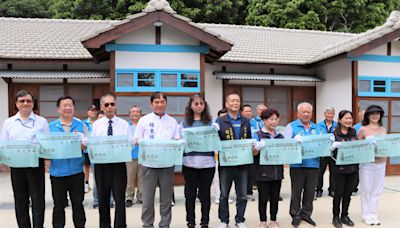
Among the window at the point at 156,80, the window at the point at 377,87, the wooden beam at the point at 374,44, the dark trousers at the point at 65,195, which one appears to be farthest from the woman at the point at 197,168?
the window at the point at 377,87

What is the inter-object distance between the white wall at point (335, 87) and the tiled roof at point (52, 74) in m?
5.89

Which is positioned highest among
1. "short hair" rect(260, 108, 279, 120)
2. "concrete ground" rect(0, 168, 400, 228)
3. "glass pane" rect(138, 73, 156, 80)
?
"glass pane" rect(138, 73, 156, 80)

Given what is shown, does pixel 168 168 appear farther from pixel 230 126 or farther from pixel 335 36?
pixel 335 36

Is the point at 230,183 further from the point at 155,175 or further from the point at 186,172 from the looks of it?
the point at 155,175

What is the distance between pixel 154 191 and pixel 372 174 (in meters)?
2.90

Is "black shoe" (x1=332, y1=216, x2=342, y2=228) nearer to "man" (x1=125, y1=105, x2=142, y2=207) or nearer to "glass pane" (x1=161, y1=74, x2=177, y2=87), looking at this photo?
"man" (x1=125, y1=105, x2=142, y2=207)

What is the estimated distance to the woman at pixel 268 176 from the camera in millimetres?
4098

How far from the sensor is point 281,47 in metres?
10.6

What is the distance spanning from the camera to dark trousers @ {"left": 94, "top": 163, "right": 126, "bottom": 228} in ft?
12.4

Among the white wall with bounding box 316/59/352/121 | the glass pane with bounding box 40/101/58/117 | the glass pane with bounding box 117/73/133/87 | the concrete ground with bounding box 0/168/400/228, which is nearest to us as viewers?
the concrete ground with bounding box 0/168/400/228

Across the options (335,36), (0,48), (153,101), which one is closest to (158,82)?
(153,101)

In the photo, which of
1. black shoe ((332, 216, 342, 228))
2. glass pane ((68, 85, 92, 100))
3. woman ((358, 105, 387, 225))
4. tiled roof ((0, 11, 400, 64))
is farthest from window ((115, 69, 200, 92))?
black shoe ((332, 216, 342, 228))

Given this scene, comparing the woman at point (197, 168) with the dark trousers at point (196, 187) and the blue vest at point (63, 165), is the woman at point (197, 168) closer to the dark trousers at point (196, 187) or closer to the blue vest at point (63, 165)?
the dark trousers at point (196, 187)

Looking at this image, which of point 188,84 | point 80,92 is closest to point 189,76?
point 188,84
